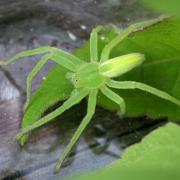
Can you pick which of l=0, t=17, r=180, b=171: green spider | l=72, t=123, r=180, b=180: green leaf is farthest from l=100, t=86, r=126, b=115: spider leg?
l=72, t=123, r=180, b=180: green leaf

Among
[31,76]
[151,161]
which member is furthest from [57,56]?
[151,161]

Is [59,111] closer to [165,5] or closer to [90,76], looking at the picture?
[90,76]

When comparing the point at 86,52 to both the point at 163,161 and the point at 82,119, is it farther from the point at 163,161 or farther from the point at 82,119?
the point at 163,161

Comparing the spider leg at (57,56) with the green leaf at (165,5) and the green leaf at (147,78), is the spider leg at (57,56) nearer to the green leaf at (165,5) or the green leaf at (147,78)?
the green leaf at (147,78)

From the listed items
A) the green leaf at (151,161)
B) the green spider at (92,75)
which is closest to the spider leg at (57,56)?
the green spider at (92,75)

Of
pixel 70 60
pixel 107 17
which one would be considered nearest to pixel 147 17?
pixel 107 17

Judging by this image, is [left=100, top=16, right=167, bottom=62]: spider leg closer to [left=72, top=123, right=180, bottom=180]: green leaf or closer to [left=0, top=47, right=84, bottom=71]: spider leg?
[left=0, top=47, right=84, bottom=71]: spider leg
